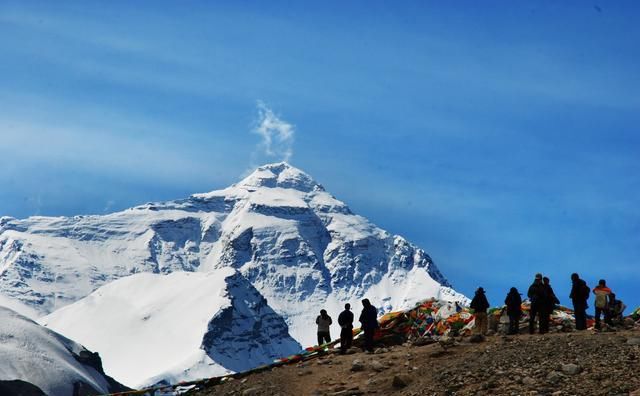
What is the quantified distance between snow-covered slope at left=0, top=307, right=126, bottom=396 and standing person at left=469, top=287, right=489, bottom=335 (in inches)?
3849

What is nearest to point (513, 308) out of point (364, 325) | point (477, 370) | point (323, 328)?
point (364, 325)

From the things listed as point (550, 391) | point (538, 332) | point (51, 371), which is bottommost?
point (550, 391)

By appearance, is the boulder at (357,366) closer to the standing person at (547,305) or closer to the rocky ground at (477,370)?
the rocky ground at (477,370)

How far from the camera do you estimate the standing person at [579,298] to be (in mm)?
40438

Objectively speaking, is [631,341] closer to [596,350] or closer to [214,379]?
[596,350]

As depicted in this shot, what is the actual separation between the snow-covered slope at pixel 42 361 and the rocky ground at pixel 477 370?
9817 cm

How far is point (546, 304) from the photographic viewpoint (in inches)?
1582

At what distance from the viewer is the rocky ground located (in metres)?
31.8

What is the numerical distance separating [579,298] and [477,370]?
25.8ft

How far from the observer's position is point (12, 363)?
452 ft

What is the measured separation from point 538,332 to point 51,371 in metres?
108

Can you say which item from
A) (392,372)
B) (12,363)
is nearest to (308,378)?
(392,372)

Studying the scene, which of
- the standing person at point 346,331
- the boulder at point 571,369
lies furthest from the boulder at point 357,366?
the boulder at point 571,369

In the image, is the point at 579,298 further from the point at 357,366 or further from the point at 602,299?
the point at 357,366
